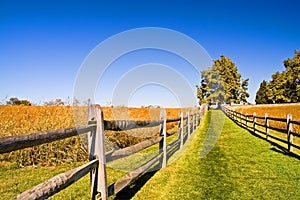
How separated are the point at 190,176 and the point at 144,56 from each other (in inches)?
331

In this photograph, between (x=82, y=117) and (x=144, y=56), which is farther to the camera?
(x=144, y=56)

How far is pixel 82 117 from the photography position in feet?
28.7

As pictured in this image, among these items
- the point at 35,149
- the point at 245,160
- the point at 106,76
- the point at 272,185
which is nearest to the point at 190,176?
the point at 272,185

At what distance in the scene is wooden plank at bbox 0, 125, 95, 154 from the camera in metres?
1.67

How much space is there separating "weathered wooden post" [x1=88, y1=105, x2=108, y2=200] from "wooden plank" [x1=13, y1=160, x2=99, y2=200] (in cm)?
22

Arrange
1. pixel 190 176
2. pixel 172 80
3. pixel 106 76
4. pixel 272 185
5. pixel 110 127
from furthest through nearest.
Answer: pixel 172 80 < pixel 106 76 < pixel 190 176 < pixel 272 185 < pixel 110 127

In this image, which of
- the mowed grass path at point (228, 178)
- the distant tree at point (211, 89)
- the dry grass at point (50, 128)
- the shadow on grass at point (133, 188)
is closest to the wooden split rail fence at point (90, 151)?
the shadow on grass at point (133, 188)

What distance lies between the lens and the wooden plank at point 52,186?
1.80 m

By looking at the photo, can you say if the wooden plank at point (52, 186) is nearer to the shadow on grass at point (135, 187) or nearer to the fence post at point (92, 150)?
the fence post at point (92, 150)

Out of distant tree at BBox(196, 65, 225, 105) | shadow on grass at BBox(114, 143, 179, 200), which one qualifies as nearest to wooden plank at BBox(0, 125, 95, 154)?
shadow on grass at BBox(114, 143, 179, 200)

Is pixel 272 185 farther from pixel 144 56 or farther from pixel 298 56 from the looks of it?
pixel 298 56

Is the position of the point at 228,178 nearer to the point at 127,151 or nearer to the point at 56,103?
the point at 127,151

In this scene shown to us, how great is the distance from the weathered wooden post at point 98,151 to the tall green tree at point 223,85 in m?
49.3

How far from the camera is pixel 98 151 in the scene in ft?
10.1
